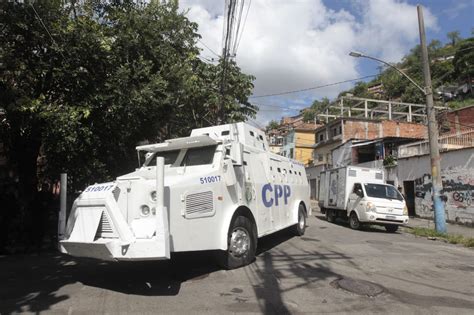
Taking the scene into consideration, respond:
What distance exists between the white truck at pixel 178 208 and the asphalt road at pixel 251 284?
64 cm

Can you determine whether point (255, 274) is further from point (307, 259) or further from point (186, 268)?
point (307, 259)

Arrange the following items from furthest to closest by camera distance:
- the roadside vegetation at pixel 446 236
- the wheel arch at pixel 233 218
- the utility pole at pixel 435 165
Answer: the utility pole at pixel 435 165 → the roadside vegetation at pixel 446 236 → the wheel arch at pixel 233 218

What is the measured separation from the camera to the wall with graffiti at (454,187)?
66.7 feet

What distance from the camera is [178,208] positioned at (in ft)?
23.3

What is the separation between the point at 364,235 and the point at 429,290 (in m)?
8.34

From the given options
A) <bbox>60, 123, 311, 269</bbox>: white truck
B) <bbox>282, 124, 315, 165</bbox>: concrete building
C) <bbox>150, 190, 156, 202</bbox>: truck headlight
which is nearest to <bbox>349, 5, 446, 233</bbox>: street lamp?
<bbox>60, 123, 311, 269</bbox>: white truck

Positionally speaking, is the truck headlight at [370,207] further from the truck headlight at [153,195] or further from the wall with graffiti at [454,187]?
the truck headlight at [153,195]

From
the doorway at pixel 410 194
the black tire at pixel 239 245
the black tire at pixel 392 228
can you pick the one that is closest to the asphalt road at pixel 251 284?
the black tire at pixel 239 245

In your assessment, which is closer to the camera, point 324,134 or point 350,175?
point 350,175

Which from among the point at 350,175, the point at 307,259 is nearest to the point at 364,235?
the point at 350,175

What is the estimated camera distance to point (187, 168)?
835 centimetres

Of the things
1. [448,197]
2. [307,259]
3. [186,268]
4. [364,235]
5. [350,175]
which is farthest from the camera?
[448,197]

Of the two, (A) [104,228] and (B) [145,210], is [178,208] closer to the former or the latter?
(B) [145,210]

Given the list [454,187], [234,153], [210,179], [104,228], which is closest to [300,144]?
[454,187]
